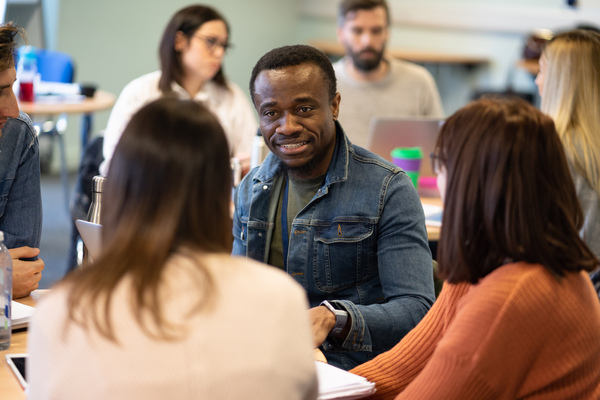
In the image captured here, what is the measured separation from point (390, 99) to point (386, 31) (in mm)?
421

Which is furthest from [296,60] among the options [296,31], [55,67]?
[296,31]

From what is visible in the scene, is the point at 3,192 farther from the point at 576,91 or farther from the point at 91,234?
the point at 576,91

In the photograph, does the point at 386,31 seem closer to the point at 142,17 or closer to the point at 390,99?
the point at 390,99

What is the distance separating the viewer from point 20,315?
1.47 metres

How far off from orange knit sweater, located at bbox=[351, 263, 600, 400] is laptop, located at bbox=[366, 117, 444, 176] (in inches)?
67.4

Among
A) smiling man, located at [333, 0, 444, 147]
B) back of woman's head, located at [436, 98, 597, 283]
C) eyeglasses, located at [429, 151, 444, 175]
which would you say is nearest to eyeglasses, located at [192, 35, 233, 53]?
smiling man, located at [333, 0, 444, 147]

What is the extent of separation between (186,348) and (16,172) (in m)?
1.15

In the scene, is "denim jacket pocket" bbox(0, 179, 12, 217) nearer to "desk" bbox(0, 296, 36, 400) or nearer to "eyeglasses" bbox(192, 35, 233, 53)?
"desk" bbox(0, 296, 36, 400)

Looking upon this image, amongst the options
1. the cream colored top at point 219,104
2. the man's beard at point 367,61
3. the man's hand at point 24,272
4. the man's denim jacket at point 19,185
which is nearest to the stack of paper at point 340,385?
the man's hand at point 24,272

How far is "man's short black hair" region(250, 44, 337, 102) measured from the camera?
1757 millimetres

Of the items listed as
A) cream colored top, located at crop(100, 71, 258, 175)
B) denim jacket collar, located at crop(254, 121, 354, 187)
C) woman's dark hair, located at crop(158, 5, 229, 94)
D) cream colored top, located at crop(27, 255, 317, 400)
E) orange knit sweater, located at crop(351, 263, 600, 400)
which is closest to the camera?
cream colored top, located at crop(27, 255, 317, 400)

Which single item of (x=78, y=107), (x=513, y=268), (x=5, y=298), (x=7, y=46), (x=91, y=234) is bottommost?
(x=78, y=107)

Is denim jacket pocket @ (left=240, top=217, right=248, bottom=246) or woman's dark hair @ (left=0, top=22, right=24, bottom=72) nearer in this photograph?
woman's dark hair @ (left=0, top=22, right=24, bottom=72)

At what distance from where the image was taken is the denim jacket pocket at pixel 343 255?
171cm
